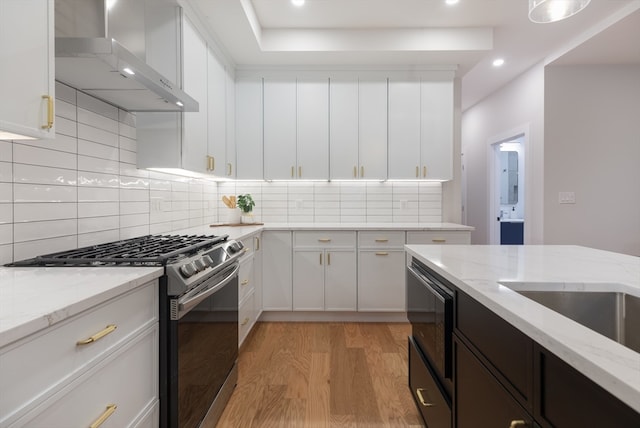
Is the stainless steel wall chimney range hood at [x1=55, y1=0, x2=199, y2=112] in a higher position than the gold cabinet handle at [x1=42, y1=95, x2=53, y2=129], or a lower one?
higher

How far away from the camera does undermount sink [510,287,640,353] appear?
3.20ft

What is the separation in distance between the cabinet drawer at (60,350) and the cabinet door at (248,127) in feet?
7.62

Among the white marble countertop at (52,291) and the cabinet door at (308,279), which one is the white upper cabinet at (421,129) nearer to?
the cabinet door at (308,279)

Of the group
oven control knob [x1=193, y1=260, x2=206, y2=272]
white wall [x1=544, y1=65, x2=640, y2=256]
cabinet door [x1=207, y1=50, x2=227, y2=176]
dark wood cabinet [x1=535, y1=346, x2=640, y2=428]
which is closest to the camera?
dark wood cabinet [x1=535, y1=346, x2=640, y2=428]

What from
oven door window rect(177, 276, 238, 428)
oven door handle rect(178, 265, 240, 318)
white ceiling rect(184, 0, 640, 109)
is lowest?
oven door window rect(177, 276, 238, 428)

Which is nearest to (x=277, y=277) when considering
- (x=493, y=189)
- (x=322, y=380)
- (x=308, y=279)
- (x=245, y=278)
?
(x=308, y=279)

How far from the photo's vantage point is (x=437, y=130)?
328cm

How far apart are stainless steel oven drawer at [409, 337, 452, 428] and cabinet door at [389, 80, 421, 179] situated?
1.96 metres

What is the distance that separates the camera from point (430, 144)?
129 inches

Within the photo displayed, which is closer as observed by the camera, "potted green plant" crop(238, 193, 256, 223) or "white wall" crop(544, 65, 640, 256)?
"potted green plant" crop(238, 193, 256, 223)

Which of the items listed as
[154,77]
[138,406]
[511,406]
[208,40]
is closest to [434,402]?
[511,406]

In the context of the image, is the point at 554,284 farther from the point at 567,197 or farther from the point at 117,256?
the point at 567,197

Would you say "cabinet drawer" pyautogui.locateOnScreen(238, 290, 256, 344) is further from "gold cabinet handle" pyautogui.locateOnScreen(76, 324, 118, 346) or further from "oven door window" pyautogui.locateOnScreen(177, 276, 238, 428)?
"gold cabinet handle" pyautogui.locateOnScreen(76, 324, 118, 346)

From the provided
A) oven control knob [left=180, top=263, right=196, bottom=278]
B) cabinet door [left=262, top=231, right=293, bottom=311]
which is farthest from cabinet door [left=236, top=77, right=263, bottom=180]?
oven control knob [left=180, top=263, right=196, bottom=278]
